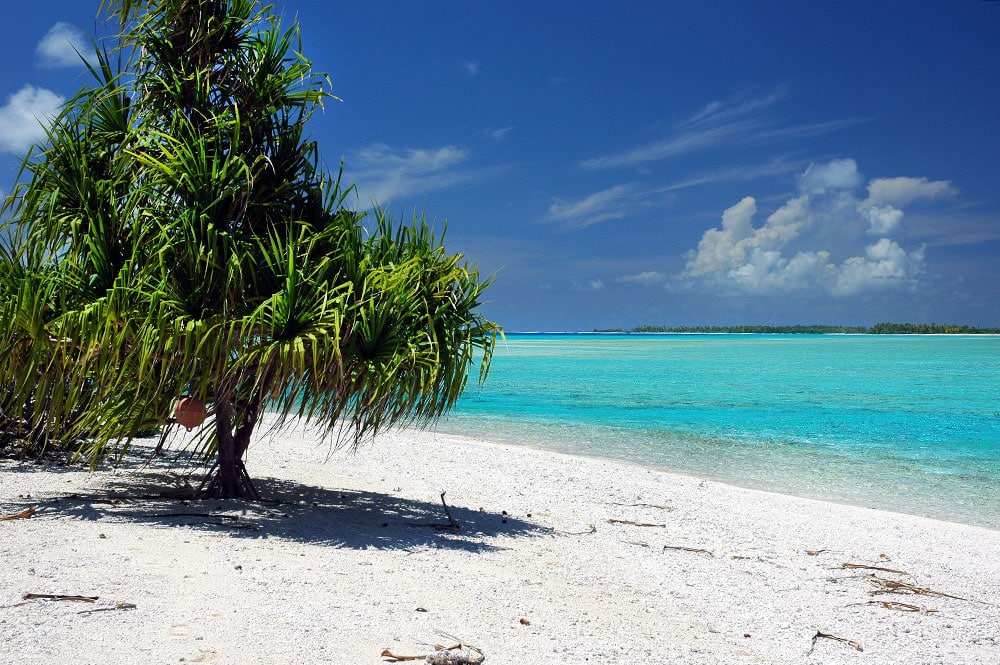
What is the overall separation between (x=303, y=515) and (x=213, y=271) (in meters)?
2.20

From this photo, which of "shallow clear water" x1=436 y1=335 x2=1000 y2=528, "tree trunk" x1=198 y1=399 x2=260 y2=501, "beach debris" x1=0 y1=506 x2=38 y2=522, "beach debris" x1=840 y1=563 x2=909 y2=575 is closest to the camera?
"beach debris" x1=0 y1=506 x2=38 y2=522

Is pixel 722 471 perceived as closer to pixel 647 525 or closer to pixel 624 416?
pixel 647 525

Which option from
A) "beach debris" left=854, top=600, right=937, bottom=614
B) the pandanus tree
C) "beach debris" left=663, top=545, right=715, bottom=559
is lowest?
"beach debris" left=663, top=545, right=715, bottom=559

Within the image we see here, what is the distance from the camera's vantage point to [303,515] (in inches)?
240

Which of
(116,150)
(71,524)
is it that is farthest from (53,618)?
(116,150)

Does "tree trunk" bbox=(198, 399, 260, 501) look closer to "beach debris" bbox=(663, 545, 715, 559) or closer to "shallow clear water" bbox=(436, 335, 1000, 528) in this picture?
"beach debris" bbox=(663, 545, 715, 559)

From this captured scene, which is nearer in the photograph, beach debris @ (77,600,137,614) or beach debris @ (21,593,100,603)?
beach debris @ (77,600,137,614)

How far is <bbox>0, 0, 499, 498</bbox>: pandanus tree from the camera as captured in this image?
5152 millimetres

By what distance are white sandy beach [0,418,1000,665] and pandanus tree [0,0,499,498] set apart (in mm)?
952

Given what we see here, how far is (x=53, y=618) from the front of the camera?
10.8 feet

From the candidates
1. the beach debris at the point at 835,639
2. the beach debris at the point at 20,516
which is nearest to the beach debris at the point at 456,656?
the beach debris at the point at 835,639

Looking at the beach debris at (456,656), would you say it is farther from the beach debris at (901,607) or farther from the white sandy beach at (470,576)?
the beach debris at (901,607)

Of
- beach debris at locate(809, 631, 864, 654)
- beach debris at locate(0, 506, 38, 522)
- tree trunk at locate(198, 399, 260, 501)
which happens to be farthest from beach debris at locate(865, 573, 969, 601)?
beach debris at locate(0, 506, 38, 522)

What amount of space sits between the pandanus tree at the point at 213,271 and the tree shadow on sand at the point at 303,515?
1.75 ft
